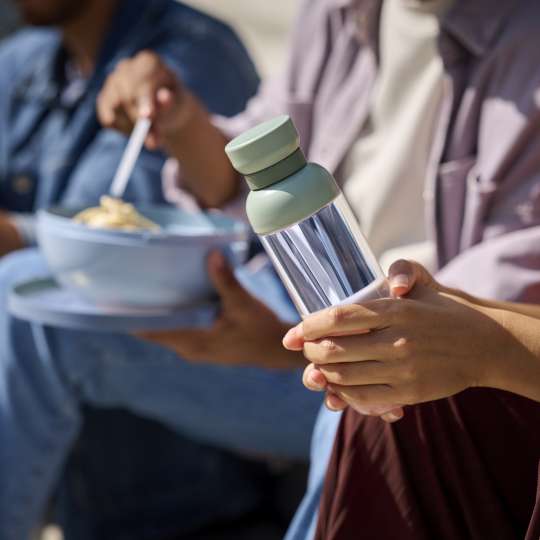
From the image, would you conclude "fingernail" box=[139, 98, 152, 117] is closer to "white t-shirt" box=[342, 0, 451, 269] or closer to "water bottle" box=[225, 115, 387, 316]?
"white t-shirt" box=[342, 0, 451, 269]

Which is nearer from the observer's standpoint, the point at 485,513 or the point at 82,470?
the point at 485,513

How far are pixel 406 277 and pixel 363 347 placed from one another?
9 centimetres

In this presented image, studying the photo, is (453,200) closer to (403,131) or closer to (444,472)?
(403,131)

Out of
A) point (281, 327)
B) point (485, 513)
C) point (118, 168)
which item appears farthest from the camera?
point (118, 168)

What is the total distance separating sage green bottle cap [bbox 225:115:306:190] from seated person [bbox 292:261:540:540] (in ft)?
0.44

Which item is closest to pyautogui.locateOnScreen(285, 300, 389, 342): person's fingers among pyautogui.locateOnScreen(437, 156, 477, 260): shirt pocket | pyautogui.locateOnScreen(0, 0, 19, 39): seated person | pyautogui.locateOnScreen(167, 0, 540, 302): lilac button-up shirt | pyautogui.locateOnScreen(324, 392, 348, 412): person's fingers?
pyautogui.locateOnScreen(324, 392, 348, 412): person's fingers

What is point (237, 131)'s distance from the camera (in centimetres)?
205

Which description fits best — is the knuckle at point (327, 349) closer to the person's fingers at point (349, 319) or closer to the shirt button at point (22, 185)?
the person's fingers at point (349, 319)

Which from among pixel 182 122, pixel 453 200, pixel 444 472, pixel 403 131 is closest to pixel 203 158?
pixel 182 122

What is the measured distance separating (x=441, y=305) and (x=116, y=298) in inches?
31.7

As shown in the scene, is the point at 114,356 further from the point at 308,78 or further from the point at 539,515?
the point at 539,515

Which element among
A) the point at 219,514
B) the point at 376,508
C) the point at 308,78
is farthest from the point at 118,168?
the point at 376,508

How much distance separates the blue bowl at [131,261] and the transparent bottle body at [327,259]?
0.70m

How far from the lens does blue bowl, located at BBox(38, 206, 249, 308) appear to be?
1.70 m
